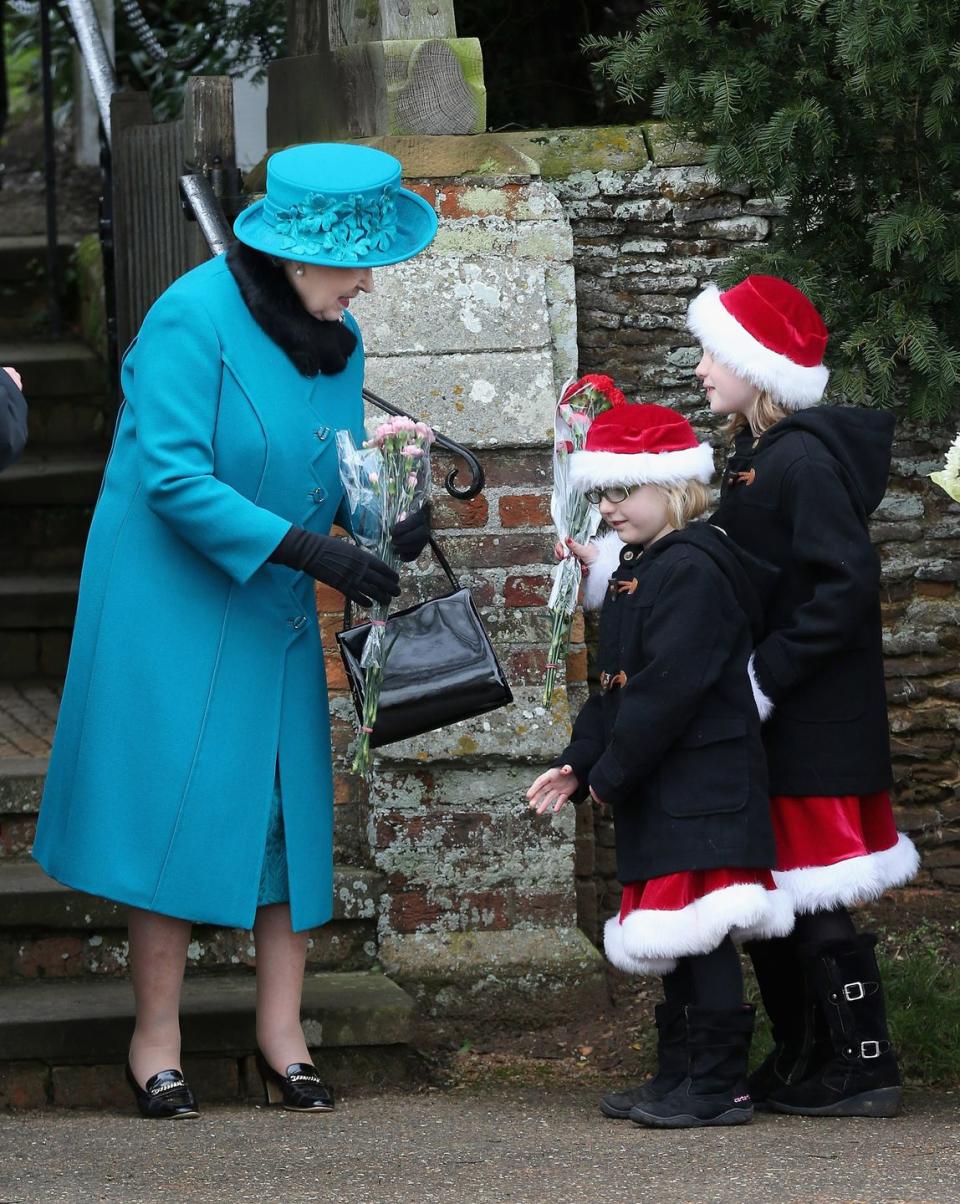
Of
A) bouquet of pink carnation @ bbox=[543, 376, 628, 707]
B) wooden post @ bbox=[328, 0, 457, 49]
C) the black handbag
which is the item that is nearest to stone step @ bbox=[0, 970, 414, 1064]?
the black handbag

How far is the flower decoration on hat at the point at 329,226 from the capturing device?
3.42 meters

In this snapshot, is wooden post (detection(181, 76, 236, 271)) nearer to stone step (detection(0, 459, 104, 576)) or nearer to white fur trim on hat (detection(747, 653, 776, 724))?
stone step (detection(0, 459, 104, 576))

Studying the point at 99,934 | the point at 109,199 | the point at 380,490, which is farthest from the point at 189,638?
the point at 109,199

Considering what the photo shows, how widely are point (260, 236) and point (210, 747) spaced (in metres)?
0.97

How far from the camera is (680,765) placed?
3.47m

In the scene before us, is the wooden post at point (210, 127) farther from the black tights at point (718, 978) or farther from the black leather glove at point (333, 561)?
the black tights at point (718, 978)

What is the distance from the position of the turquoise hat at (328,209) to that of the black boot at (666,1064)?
5.08 ft

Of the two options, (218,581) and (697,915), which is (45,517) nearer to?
(218,581)

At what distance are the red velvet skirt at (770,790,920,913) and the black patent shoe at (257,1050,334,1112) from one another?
1003 millimetres

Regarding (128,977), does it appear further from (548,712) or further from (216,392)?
(216,392)

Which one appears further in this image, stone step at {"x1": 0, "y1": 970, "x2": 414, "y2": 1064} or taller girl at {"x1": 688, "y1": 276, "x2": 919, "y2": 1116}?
stone step at {"x1": 0, "y1": 970, "x2": 414, "y2": 1064}

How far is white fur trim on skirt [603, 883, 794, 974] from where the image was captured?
3.42 meters

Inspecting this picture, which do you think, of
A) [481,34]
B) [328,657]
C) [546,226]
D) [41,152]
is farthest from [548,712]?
[41,152]

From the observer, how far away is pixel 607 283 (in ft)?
14.7
